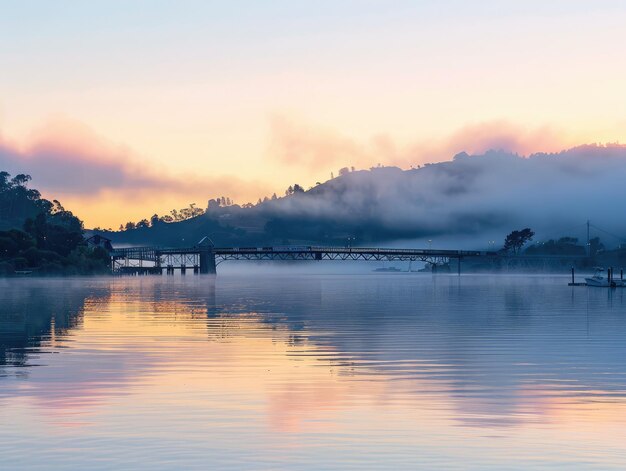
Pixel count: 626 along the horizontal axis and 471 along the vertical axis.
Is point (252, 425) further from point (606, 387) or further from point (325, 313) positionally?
point (325, 313)

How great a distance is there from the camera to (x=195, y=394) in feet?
110

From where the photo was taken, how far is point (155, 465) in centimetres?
2245

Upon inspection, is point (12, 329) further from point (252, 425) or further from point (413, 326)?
point (252, 425)

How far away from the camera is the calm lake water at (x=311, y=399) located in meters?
23.6

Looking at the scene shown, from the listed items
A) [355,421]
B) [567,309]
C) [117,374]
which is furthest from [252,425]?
[567,309]

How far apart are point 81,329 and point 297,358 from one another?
24470mm

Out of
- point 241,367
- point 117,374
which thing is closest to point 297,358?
point 241,367

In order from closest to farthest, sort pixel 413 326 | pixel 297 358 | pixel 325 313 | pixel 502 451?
pixel 502 451, pixel 297 358, pixel 413 326, pixel 325 313

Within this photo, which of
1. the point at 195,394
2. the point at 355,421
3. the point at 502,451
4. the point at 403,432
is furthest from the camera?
the point at 195,394

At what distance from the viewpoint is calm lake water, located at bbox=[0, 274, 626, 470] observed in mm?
23625

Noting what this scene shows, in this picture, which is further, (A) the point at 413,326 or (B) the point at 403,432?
(A) the point at 413,326

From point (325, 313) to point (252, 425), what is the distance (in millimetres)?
62569

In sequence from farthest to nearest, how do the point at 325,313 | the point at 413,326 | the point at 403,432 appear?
1. the point at 325,313
2. the point at 413,326
3. the point at 403,432

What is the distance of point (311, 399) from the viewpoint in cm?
3216
